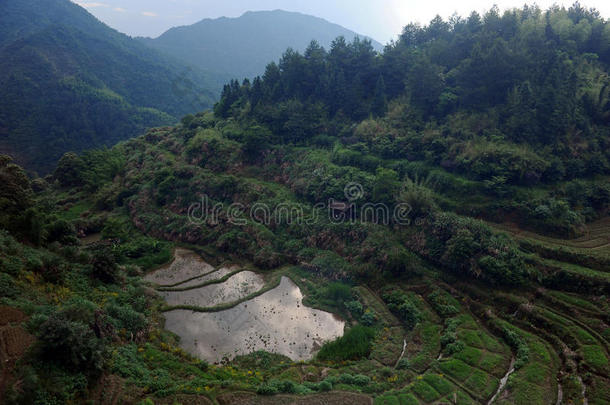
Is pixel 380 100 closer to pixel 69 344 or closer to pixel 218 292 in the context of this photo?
pixel 218 292

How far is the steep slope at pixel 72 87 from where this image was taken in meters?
74.1

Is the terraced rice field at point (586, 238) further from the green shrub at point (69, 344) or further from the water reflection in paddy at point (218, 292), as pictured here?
the green shrub at point (69, 344)

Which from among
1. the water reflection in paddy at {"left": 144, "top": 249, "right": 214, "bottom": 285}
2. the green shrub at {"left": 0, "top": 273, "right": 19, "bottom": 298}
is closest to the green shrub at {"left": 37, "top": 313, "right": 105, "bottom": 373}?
the green shrub at {"left": 0, "top": 273, "right": 19, "bottom": 298}

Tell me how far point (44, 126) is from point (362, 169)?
7888 cm

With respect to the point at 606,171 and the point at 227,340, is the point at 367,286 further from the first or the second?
the point at 606,171

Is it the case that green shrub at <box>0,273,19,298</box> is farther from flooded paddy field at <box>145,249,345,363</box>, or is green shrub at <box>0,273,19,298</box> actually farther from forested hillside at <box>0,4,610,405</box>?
flooded paddy field at <box>145,249,345,363</box>

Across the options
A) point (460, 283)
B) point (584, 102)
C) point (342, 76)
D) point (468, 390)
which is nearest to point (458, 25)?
point (342, 76)

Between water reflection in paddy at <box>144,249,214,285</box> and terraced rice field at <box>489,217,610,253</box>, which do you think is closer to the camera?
terraced rice field at <box>489,217,610,253</box>

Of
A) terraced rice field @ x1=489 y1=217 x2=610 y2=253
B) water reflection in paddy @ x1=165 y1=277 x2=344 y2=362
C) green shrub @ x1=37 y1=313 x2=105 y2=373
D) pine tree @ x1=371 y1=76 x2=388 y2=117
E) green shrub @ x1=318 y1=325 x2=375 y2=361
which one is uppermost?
pine tree @ x1=371 y1=76 x2=388 y2=117

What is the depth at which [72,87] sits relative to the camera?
8838cm

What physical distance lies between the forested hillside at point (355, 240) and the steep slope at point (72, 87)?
1584 inches

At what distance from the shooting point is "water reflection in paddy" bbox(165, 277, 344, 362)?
1973cm

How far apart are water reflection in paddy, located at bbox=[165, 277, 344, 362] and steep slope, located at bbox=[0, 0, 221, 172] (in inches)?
2553

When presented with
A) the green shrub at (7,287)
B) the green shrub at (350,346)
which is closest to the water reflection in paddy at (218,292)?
the green shrub at (350,346)
